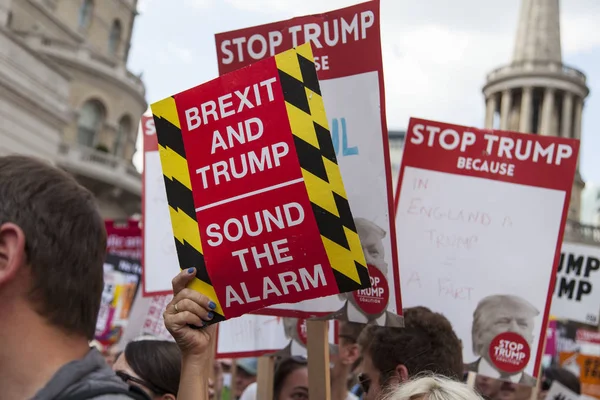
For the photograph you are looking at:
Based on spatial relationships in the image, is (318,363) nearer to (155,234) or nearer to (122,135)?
(155,234)

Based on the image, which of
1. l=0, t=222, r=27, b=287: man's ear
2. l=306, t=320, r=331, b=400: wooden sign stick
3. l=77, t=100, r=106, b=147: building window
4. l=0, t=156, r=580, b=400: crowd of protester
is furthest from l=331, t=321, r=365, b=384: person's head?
l=77, t=100, r=106, b=147: building window

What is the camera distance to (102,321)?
9.23 meters

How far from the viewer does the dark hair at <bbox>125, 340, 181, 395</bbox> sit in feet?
10.5

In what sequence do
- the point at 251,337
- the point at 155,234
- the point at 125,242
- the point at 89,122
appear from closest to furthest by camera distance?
the point at 251,337
the point at 155,234
the point at 125,242
the point at 89,122

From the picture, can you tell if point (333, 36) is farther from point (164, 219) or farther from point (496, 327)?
point (164, 219)

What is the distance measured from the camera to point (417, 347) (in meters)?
3.01

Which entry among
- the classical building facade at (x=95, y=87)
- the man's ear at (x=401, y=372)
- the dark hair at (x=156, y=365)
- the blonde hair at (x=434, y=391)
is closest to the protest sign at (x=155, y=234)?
the dark hair at (x=156, y=365)

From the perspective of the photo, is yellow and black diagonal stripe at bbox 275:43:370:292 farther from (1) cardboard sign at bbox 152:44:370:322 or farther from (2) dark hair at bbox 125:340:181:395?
(2) dark hair at bbox 125:340:181:395

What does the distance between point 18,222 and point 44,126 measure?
18.2 metres

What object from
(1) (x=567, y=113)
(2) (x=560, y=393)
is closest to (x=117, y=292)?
(2) (x=560, y=393)

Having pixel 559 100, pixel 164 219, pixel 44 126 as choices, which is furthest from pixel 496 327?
pixel 559 100

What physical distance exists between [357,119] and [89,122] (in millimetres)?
27059

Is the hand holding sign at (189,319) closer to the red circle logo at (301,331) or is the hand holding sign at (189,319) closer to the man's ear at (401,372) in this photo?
the man's ear at (401,372)

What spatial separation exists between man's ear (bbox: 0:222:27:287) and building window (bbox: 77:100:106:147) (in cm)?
2788
